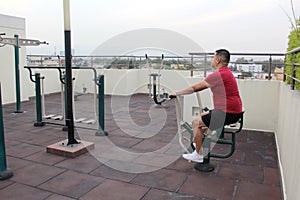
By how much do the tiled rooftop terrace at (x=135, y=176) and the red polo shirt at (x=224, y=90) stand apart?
0.74m

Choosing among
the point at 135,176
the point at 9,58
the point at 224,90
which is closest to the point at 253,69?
the point at 224,90

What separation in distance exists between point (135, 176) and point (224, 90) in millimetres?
1262

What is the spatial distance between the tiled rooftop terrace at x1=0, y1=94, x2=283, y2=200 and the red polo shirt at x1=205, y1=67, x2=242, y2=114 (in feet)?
2.43

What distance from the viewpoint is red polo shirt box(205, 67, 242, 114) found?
262 centimetres

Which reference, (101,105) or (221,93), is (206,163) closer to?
(221,93)

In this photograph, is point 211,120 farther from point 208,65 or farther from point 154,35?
point 208,65

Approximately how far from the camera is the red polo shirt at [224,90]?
2615 mm

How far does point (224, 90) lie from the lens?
2656 mm

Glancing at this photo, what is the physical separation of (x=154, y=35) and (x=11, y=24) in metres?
4.86

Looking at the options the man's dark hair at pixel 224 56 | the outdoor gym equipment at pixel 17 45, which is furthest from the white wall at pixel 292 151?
the outdoor gym equipment at pixel 17 45

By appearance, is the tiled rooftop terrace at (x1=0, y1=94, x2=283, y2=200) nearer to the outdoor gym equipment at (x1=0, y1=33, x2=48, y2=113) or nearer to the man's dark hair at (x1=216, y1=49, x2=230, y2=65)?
the man's dark hair at (x1=216, y1=49, x2=230, y2=65)

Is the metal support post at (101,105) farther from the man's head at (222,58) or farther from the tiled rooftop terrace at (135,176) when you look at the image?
the man's head at (222,58)

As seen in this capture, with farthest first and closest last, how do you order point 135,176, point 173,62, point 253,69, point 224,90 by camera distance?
point 173,62, point 253,69, point 135,176, point 224,90

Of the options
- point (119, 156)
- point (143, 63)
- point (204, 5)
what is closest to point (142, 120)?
point (119, 156)
